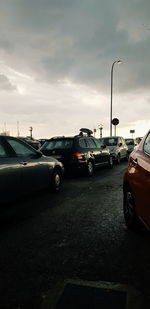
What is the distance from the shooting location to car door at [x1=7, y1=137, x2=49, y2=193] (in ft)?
21.4

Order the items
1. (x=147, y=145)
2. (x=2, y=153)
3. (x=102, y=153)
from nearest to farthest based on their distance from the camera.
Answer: (x=147, y=145)
(x=2, y=153)
(x=102, y=153)

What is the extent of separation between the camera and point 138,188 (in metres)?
3.90

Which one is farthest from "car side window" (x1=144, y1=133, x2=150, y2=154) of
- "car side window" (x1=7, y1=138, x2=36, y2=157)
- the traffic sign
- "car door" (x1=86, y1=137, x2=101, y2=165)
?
the traffic sign

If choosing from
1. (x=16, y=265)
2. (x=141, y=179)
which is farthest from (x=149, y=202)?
(x=16, y=265)

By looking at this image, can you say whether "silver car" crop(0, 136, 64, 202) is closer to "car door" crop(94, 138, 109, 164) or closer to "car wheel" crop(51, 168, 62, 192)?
"car wheel" crop(51, 168, 62, 192)

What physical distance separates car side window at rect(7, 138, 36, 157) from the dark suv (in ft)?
13.8

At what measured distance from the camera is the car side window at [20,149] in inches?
258

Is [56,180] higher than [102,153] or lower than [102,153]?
lower

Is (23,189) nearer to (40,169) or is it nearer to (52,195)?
(40,169)

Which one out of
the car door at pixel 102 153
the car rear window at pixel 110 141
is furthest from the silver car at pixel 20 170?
the car rear window at pixel 110 141

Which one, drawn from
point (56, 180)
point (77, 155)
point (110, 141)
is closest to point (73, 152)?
point (77, 155)

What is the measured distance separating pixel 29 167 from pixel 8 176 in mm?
959

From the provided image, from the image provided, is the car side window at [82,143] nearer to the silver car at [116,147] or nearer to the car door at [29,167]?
the car door at [29,167]

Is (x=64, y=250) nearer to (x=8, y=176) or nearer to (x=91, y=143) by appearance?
(x=8, y=176)
